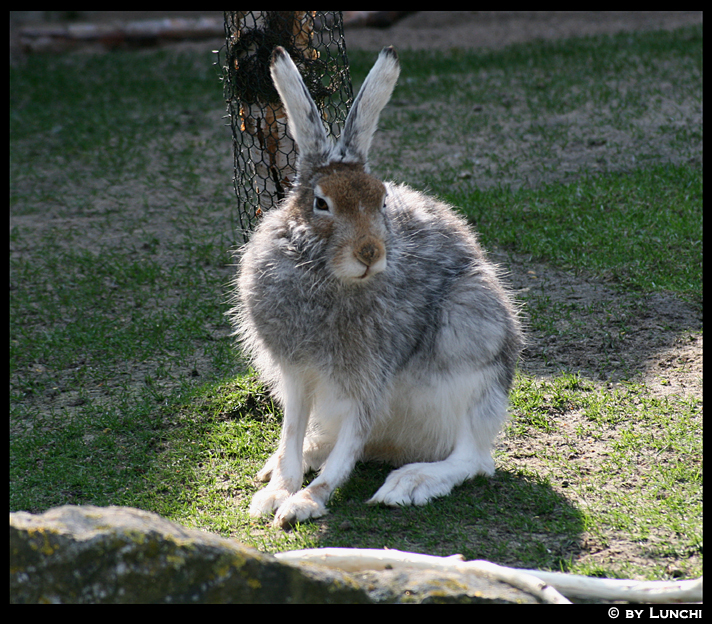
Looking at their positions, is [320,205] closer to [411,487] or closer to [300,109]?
[300,109]

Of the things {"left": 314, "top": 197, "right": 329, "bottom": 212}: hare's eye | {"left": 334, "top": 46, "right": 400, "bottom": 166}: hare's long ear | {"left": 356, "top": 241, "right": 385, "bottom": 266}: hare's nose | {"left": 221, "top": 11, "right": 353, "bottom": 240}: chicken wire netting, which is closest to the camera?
{"left": 356, "top": 241, "right": 385, "bottom": 266}: hare's nose

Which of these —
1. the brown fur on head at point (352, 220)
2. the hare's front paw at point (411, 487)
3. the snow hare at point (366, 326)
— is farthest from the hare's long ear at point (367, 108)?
the hare's front paw at point (411, 487)

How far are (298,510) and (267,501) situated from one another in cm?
19

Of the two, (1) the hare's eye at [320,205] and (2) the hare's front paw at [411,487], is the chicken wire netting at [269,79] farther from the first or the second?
(2) the hare's front paw at [411,487]

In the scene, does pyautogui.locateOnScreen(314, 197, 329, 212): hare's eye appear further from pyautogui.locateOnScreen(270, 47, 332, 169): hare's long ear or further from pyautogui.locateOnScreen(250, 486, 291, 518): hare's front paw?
pyautogui.locateOnScreen(250, 486, 291, 518): hare's front paw

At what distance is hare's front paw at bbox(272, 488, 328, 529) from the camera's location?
316 centimetres

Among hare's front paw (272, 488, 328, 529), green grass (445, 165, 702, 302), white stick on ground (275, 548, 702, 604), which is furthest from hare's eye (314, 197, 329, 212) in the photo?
green grass (445, 165, 702, 302)

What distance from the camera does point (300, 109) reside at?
126 inches

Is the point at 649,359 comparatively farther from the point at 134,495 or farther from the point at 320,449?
the point at 134,495

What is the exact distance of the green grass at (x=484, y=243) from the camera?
3240mm

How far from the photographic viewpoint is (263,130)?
14.0 feet

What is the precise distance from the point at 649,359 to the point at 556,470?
1.22m

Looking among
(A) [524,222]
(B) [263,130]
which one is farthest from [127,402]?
(A) [524,222]

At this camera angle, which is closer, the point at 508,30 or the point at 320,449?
the point at 320,449
